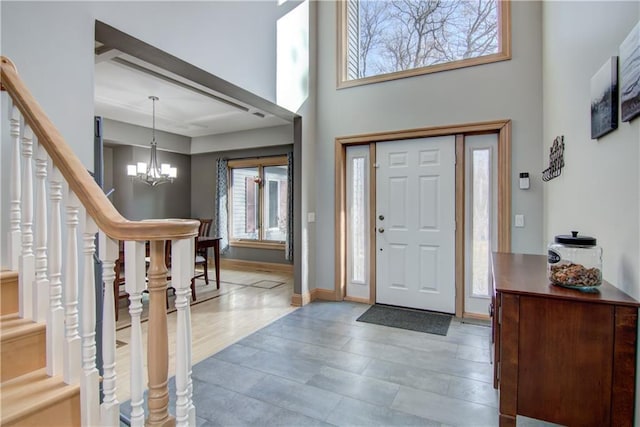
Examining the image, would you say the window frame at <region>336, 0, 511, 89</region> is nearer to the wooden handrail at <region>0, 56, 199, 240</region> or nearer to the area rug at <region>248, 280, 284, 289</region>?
the area rug at <region>248, 280, 284, 289</region>

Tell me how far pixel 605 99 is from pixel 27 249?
273 cm

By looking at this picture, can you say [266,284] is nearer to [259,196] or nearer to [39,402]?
[259,196]

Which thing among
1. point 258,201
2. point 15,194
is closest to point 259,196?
point 258,201

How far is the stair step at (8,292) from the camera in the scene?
4.78 feet

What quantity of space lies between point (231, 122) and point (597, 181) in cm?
508

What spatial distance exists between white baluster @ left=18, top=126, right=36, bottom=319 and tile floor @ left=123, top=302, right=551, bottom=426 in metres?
1.09

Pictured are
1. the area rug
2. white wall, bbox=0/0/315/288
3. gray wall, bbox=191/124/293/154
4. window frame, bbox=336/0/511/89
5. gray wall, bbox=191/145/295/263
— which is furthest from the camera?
gray wall, bbox=191/145/295/263

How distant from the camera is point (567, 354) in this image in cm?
147

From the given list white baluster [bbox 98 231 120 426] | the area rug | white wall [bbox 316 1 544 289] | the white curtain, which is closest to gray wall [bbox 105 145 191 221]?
the white curtain

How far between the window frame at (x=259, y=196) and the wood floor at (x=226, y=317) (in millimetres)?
891

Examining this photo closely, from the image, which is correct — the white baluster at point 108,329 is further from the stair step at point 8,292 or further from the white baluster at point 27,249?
the stair step at point 8,292

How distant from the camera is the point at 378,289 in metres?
4.11

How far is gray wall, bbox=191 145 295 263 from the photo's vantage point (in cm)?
645

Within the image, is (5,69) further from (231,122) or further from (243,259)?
(243,259)
